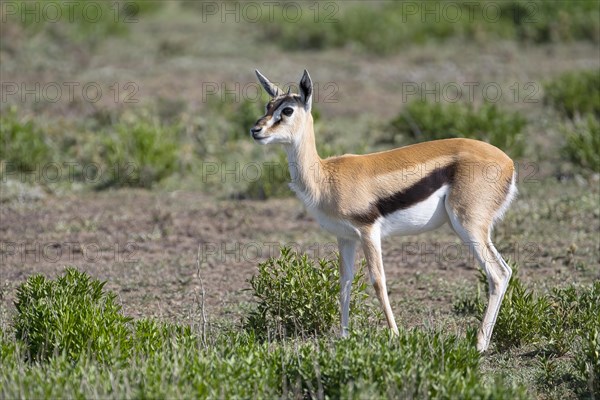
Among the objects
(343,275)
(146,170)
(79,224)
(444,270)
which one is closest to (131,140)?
(146,170)

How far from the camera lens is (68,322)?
6.55 m

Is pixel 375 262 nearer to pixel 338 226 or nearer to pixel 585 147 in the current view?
pixel 338 226

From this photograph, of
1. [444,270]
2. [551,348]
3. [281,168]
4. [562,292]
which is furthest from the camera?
[281,168]

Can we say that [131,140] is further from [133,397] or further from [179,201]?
[133,397]

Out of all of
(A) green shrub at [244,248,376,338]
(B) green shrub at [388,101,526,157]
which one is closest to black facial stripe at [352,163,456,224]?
(A) green shrub at [244,248,376,338]

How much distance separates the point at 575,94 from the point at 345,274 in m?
8.44

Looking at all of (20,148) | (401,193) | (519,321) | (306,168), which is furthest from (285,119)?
(20,148)

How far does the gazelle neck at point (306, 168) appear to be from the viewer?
702 cm

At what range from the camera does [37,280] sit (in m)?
7.04

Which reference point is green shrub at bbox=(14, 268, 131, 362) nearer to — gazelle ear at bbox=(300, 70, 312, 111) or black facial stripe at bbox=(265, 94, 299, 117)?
black facial stripe at bbox=(265, 94, 299, 117)

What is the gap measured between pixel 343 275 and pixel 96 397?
2.31 metres

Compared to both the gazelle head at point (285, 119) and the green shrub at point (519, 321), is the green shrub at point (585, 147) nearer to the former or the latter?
the green shrub at point (519, 321)

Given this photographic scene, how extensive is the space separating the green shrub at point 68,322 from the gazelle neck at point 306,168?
1474 millimetres

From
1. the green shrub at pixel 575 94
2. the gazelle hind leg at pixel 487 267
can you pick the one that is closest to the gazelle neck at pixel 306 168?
the gazelle hind leg at pixel 487 267
